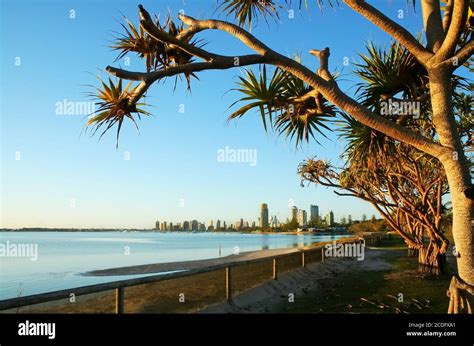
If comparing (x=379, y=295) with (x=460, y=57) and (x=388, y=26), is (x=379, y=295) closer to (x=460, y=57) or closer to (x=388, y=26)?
(x=460, y=57)

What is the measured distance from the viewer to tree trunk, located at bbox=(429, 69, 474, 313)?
4539 millimetres

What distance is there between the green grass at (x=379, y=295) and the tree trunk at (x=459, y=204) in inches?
147

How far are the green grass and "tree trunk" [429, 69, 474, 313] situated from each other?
373 centimetres

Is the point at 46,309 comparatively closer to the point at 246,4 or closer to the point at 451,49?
the point at 246,4

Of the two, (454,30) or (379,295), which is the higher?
(454,30)

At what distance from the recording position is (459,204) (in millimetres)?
4570

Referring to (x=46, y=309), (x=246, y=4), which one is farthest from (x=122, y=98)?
(x=46, y=309)

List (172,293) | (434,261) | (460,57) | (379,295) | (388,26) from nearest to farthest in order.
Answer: (460,57), (388,26), (379,295), (172,293), (434,261)

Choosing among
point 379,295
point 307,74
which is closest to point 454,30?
point 307,74

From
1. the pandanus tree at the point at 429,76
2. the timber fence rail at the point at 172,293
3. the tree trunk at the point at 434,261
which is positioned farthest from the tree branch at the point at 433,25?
the tree trunk at the point at 434,261

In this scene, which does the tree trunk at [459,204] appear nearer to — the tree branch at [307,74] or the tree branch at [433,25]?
the tree branch at [307,74]

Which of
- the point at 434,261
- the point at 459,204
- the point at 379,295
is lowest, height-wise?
the point at 379,295

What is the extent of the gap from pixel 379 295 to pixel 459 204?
6.35m

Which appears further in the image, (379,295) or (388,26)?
(379,295)
